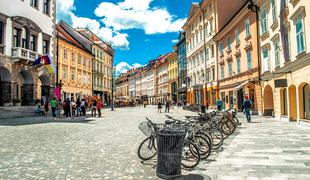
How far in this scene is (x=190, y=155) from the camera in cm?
692

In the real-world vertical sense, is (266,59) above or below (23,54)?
below

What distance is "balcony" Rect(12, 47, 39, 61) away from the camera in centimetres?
2391

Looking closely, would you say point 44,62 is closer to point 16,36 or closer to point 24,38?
point 24,38

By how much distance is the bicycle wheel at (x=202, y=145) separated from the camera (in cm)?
740

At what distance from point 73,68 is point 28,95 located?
16883 mm

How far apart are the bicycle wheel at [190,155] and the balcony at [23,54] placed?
71.1 feet

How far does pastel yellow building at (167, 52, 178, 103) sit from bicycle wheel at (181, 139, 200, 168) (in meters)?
59.7

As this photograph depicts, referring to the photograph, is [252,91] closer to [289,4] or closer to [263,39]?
[263,39]

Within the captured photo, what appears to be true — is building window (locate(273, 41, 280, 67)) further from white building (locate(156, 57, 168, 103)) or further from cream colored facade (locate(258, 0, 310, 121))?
white building (locate(156, 57, 168, 103))

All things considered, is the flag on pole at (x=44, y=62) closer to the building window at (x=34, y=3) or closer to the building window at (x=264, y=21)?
the building window at (x=34, y=3)

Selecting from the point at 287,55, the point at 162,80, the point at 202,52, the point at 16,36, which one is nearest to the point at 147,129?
the point at 287,55

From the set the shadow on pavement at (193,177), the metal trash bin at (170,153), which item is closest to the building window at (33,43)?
the metal trash bin at (170,153)

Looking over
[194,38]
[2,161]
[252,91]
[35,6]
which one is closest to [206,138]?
[2,161]

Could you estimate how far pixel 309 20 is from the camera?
13211 millimetres
